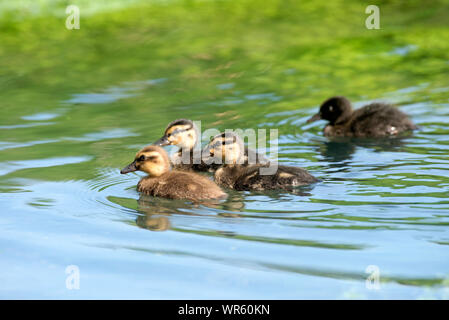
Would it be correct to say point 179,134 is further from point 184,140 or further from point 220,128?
point 220,128

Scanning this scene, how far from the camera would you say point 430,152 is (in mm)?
7605

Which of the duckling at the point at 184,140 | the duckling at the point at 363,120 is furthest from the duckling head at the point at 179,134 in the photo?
the duckling at the point at 363,120

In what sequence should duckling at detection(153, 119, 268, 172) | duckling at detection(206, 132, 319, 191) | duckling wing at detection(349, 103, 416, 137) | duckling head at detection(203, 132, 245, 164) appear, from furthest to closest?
1. duckling wing at detection(349, 103, 416, 137)
2. duckling at detection(153, 119, 268, 172)
3. duckling head at detection(203, 132, 245, 164)
4. duckling at detection(206, 132, 319, 191)

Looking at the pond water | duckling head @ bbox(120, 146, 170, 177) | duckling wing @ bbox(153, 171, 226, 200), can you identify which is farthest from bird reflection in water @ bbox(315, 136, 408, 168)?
duckling head @ bbox(120, 146, 170, 177)

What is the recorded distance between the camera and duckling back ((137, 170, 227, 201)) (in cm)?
639

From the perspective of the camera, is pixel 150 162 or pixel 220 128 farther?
pixel 220 128

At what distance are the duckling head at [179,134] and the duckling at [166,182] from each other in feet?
2.88

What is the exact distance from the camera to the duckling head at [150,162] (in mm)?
6762

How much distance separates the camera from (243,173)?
686cm

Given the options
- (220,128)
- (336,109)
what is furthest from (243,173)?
(336,109)

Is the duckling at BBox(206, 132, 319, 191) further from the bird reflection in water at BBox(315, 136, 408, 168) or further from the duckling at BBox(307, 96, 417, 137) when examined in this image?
the duckling at BBox(307, 96, 417, 137)

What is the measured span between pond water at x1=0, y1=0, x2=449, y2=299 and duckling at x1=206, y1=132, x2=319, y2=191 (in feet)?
0.36

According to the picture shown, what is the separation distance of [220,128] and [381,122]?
1.79m

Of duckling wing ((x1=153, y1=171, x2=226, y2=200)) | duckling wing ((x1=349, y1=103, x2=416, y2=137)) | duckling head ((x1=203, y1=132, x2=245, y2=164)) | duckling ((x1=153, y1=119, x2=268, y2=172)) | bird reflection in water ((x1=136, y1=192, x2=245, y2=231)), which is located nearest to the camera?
bird reflection in water ((x1=136, y1=192, x2=245, y2=231))
